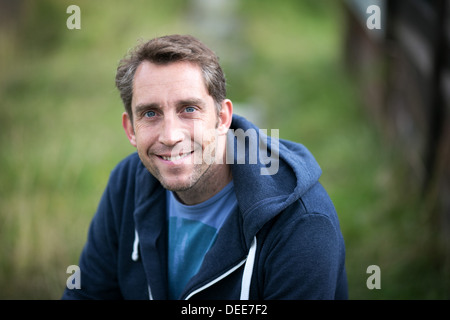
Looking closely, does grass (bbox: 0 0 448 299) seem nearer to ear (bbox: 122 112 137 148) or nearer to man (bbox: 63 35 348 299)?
man (bbox: 63 35 348 299)

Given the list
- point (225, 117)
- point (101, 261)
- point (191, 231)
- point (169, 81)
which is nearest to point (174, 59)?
point (169, 81)

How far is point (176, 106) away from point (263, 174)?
43 centimetres

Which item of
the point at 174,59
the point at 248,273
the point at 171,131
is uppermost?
the point at 174,59

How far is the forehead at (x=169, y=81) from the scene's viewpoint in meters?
2.05

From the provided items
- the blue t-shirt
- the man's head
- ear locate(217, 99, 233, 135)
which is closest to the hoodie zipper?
the blue t-shirt

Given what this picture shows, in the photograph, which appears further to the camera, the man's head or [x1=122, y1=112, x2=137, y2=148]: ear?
[x1=122, y1=112, x2=137, y2=148]: ear

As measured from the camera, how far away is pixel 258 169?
7.06 feet

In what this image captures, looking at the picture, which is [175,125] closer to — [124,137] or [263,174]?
[263,174]

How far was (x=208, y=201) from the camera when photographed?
90.1 inches


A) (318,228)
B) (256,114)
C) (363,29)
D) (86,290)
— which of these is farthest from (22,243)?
(363,29)

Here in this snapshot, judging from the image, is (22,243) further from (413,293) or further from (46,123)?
(413,293)

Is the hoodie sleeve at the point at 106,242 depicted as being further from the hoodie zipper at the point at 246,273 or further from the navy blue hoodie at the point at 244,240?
the hoodie zipper at the point at 246,273

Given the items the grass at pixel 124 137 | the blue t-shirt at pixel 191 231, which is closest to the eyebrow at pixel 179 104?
the blue t-shirt at pixel 191 231

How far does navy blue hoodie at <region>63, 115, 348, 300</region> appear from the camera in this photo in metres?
2.03
